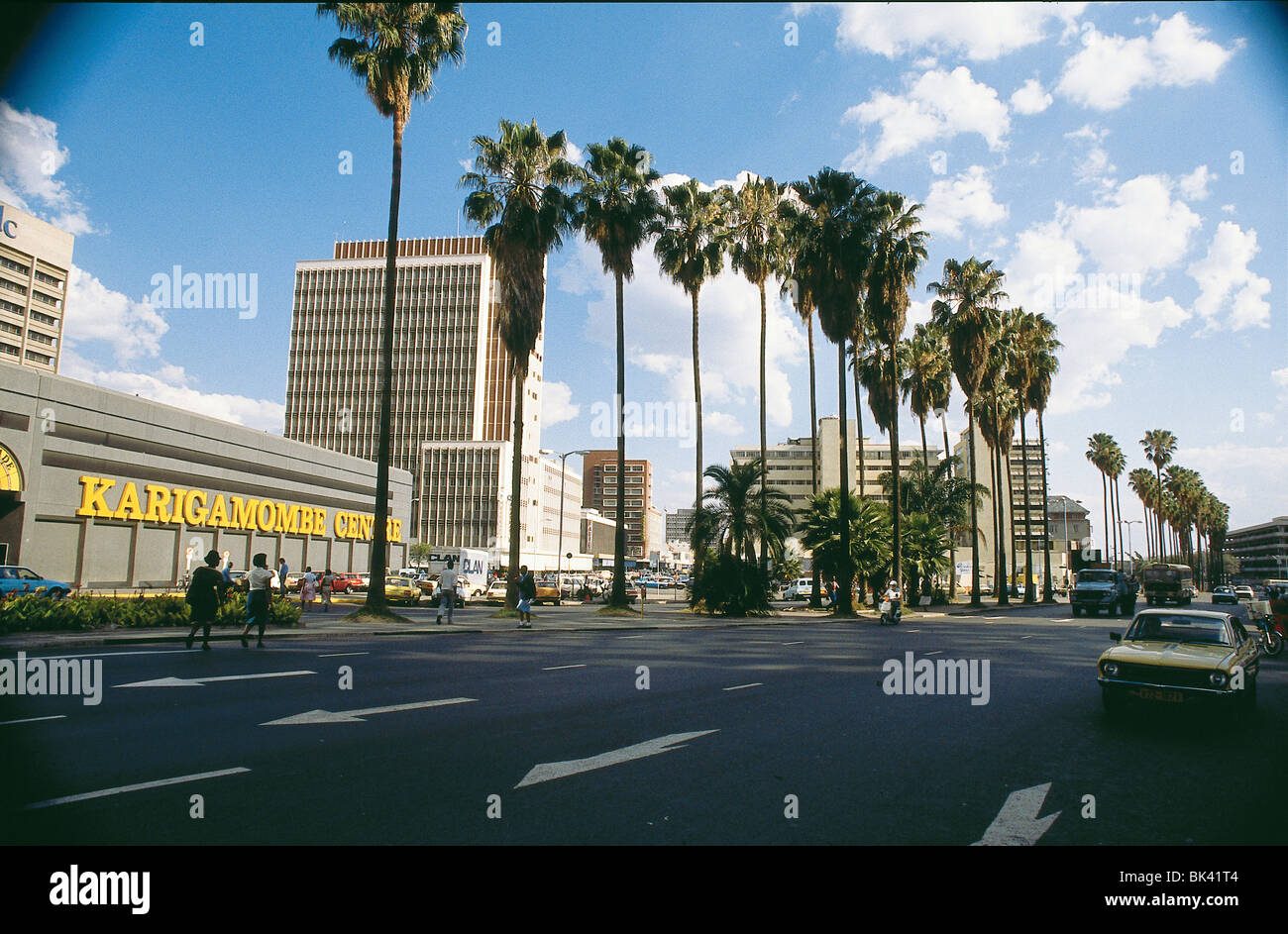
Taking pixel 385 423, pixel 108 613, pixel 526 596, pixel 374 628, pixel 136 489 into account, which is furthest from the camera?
pixel 136 489

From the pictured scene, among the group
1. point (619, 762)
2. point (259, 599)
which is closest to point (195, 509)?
point (259, 599)

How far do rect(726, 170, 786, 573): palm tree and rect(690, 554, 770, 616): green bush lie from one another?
6.36 m

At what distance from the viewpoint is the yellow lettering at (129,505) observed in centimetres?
3919

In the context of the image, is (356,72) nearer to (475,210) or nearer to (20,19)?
(475,210)

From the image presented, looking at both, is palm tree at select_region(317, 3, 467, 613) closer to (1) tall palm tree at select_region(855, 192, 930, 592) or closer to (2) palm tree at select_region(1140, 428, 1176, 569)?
(1) tall palm tree at select_region(855, 192, 930, 592)

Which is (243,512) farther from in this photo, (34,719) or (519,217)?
(34,719)

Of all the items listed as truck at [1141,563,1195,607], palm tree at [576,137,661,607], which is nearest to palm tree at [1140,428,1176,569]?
truck at [1141,563,1195,607]

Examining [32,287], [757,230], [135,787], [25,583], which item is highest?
[32,287]

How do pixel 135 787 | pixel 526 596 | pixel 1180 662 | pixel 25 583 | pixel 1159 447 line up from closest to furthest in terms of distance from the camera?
pixel 135 787 < pixel 1180 662 < pixel 25 583 < pixel 526 596 < pixel 1159 447

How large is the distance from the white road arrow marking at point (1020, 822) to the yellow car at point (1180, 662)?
3.84 metres

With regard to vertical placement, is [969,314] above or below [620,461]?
above

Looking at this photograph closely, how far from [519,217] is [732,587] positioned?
18691mm

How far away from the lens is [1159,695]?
29.1 ft
